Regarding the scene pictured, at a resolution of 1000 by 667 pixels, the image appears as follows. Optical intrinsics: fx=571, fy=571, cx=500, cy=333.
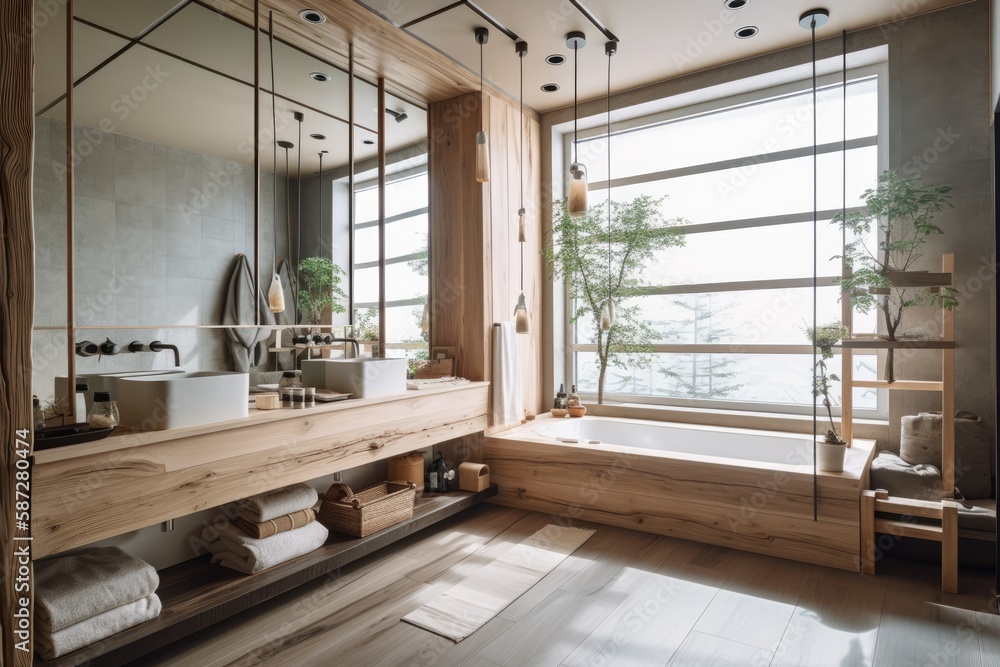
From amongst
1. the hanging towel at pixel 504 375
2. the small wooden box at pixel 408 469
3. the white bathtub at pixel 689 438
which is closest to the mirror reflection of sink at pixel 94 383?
the small wooden box at pixel 408 469

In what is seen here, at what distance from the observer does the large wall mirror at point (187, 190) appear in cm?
205

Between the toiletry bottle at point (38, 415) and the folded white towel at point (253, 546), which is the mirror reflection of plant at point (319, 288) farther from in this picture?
the toiletry bottle at point (38, 415)

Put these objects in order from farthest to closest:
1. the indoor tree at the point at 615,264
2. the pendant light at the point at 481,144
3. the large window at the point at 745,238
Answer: the indoor tree at the point at 615,264, the large window at the point at 745,238, the pendant light at the point at 481,144

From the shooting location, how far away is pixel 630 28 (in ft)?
10.6

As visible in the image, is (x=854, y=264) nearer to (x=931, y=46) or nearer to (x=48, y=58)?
(x=931, y=46)

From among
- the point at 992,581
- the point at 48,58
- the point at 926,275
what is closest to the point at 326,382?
the point at 48,58

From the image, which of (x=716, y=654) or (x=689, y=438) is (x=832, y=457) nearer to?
(x=689, y=438)

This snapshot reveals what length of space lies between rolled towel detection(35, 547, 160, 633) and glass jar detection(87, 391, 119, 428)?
0.49 meters

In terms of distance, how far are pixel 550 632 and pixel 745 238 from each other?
291 centimetres

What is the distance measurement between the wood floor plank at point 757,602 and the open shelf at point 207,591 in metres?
1.55

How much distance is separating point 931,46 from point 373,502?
384 centimetres

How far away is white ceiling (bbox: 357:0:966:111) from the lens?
9.82ft

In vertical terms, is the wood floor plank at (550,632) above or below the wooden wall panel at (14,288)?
below

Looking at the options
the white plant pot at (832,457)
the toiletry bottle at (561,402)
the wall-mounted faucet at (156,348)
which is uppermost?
the wall-mounted faucet at (156,348)
